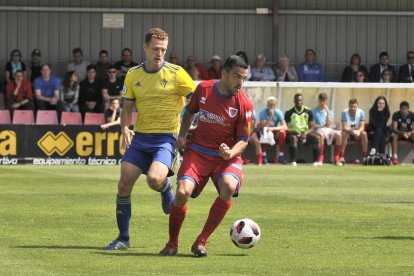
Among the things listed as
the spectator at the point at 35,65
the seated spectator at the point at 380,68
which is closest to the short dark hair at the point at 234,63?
the spectator at the point at 35,65

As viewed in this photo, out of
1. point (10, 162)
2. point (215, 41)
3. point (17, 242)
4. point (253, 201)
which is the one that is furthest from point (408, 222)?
point (215, 41)

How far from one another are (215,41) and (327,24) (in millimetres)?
3484

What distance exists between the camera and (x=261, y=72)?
33688 mm

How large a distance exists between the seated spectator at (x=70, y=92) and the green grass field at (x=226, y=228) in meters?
6.54

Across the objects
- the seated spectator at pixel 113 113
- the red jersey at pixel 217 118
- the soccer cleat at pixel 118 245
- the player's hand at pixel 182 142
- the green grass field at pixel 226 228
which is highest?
the red jersey at pixel 217 118

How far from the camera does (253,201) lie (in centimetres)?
1873

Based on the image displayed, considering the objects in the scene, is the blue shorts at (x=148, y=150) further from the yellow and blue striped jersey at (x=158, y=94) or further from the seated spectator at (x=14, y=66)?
the seated spectator at (x=14, y=66)

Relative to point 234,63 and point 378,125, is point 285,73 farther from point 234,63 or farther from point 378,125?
point 234,63

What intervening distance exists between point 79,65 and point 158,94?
70.5ft

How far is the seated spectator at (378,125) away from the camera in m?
31.0

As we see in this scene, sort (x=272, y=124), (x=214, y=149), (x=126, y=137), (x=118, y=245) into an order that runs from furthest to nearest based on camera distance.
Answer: (x=272, y=124) → (x=126, y=137) → (x=118, y=245) → (x=214, y=149)

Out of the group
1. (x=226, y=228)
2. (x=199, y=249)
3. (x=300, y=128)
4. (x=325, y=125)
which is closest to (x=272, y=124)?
(x=300, y=128)

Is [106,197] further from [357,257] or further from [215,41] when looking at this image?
[215,41]

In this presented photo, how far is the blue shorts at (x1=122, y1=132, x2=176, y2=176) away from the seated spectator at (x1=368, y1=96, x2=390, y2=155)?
19170mm
